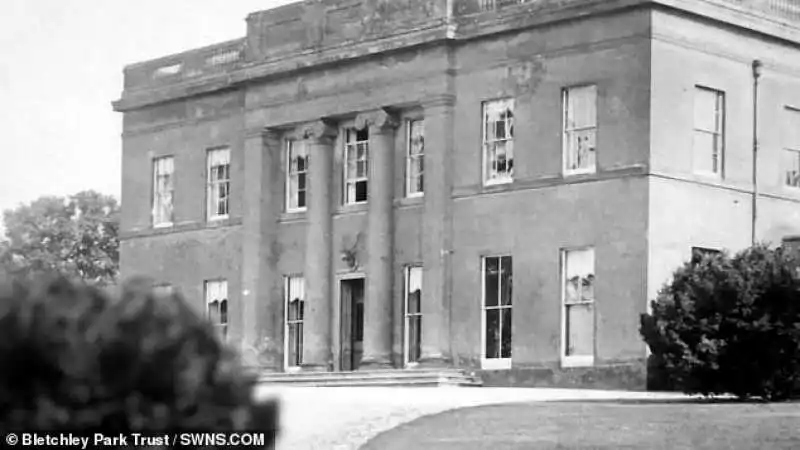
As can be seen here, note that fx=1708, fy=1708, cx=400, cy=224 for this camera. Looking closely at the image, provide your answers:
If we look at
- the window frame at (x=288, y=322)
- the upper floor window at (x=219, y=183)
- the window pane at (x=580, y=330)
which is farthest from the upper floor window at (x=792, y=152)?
the upper floor window at (x=219, y=183)

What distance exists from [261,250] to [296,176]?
1837mm

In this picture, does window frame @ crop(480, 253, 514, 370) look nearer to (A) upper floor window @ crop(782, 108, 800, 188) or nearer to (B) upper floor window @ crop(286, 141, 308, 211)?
(A) upper floor window @ crop(782, 108, 800, 188)

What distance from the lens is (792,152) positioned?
110 feet

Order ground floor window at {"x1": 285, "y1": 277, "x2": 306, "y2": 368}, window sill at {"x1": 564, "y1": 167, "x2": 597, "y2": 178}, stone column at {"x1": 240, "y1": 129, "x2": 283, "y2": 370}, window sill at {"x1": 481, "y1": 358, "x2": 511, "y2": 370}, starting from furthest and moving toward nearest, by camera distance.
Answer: stone column at {"x1": 240, "y1": 129, "x2": 283, "y2": 370} < ground floor window at {"x1": 285, "y1": 277, "x2": 306, "y2": 368} < window sill at {"x1": 481, "y1": 358, "x2": 511, "y2": 370} < window sill at {"x1": 564, "y1": 167, "x2": 597, "y2": 178}

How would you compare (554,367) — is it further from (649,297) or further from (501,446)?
(501,446)

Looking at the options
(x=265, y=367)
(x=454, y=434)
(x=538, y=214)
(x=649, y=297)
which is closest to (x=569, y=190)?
(x=538, y=214)

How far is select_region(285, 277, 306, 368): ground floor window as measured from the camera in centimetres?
3781

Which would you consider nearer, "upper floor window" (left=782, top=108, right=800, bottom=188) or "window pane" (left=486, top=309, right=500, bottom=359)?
"window pane" (left=486, top=309, right=500, bottom=359)

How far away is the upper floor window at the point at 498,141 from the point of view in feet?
109

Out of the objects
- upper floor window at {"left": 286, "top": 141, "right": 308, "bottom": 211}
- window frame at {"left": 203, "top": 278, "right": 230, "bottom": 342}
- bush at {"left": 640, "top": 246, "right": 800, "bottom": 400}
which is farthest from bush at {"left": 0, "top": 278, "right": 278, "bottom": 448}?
window frame at {"left": 203, "top": 278, "right": 230, "bottom": 342}

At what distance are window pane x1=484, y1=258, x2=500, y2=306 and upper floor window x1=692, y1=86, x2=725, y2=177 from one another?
442cm

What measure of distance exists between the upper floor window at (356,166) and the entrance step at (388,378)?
4038mm

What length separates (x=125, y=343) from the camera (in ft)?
21.5

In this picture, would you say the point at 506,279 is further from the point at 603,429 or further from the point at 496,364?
the point at 603,429
